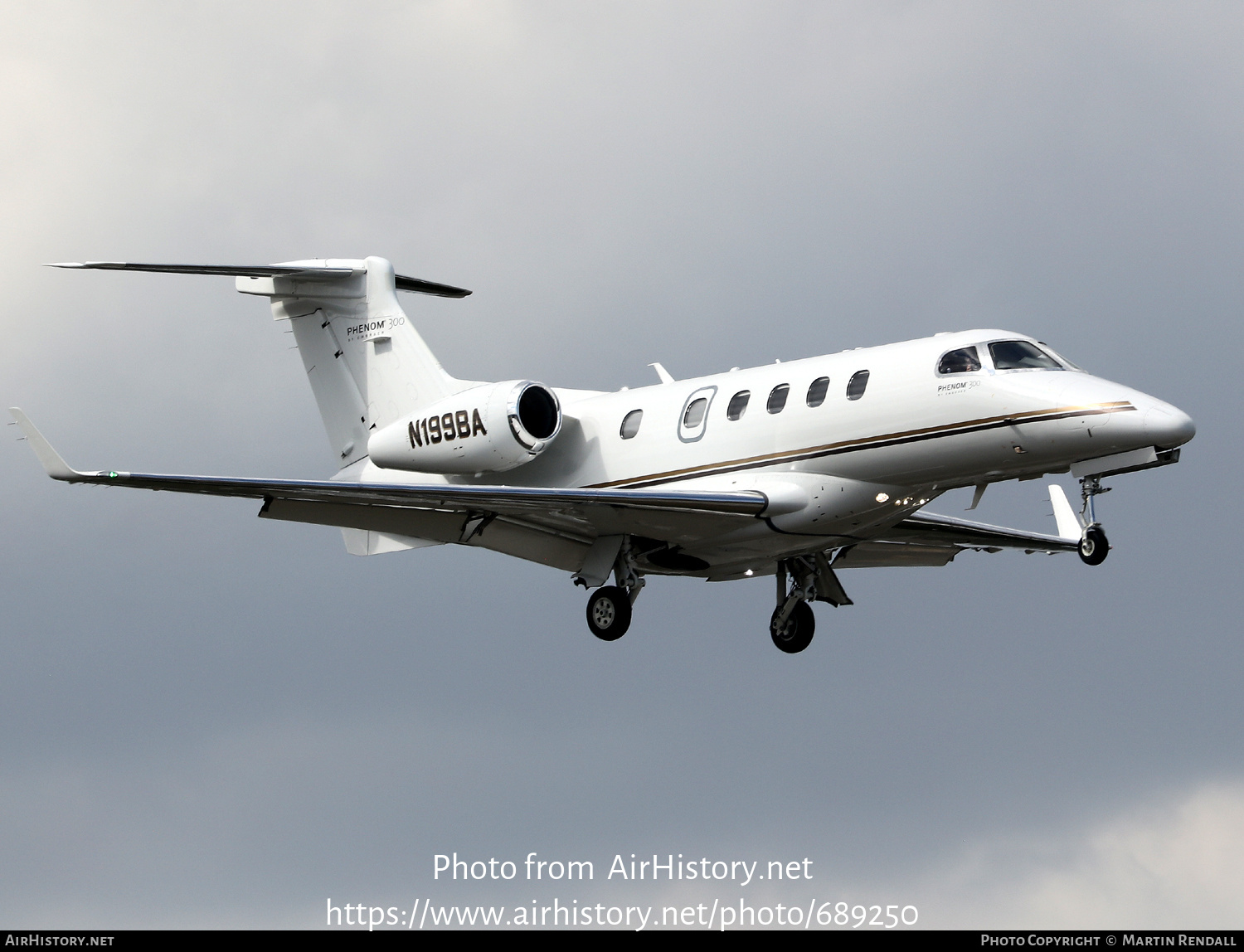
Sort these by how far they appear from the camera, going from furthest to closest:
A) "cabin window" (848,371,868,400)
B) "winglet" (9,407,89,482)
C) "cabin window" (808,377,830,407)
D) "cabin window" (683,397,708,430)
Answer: "cabin window" (683,397,708,430)
"cabin window" (808,377,830,407)
"cabin window" (848,371,868,400)
"winglet" (9,407,89,482)

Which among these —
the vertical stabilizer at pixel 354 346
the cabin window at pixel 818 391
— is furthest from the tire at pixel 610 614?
the vertical stabilizer at pixel 354 346

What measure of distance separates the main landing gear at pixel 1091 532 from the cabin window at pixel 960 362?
2.00m

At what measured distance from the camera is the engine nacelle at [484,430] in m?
24.8

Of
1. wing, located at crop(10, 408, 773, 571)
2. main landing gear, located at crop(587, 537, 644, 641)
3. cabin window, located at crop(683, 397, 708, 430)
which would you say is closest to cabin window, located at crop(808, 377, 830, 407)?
wing, located at crop(10, 408, 773, 571)

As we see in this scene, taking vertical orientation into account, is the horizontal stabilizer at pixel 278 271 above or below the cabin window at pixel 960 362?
above

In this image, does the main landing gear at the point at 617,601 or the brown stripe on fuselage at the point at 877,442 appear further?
the main landing gear at the point at 617,601

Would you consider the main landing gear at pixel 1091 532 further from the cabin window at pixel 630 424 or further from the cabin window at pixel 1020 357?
the cabin window at pixel 630 424

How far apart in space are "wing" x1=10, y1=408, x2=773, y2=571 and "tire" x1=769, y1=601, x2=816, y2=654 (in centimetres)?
299

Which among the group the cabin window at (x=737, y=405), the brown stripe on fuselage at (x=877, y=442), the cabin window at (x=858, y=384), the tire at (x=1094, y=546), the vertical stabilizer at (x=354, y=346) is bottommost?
the tire at (x=1094, y=546)

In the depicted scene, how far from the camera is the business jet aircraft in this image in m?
21.7

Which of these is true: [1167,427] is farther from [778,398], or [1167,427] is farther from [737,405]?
[737,405]

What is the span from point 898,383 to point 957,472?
139cm

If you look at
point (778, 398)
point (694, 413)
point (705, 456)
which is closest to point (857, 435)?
point (778, 398)

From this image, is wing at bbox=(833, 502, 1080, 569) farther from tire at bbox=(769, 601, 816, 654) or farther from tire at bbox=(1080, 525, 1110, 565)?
tire at bbox=(1080, 525, 1110, 565)
